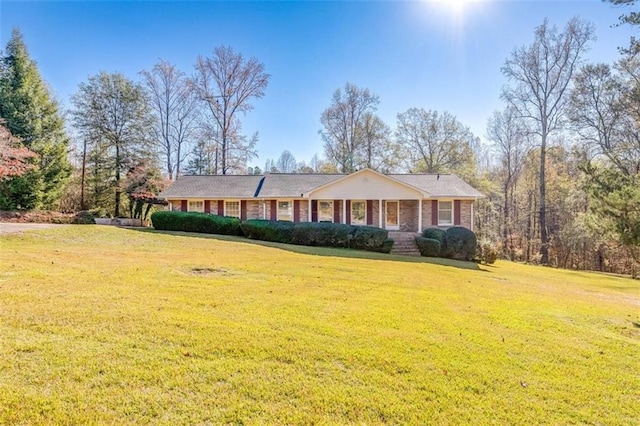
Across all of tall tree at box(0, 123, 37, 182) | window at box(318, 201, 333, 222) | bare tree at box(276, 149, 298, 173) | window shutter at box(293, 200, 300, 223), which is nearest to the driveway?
tall tree at box(0, 123, 37, 182)

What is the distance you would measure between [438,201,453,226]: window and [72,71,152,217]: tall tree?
2446 cm

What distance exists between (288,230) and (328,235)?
2.21 metres

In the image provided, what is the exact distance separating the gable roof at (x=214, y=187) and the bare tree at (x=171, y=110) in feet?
31.8

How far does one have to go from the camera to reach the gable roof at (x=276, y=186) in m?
21.7

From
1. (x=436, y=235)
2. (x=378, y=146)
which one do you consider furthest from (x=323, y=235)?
(x=378, y=146)

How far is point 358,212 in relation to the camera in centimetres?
2209

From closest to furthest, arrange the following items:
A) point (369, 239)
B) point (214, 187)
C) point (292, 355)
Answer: point (292, 355)
point (369, 239)
point (214, 187)

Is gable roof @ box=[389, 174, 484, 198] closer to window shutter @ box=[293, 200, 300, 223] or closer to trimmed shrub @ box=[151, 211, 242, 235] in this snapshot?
window shutter @ box=[293, 200, 300, 223]

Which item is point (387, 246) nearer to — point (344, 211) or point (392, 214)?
point (344, 211)

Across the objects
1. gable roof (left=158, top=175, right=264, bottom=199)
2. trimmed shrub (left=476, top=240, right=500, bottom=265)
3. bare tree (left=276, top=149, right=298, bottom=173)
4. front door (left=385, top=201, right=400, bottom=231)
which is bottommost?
trimmed shrub (left=476, top=240, right=500, bottom=265)

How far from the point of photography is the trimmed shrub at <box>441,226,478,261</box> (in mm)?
17641

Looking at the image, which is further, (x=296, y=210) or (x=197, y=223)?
(x=296, y=210)

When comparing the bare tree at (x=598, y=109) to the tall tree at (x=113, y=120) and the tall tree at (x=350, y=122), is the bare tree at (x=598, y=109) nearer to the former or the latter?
the tall tree at (x=350, y=122)

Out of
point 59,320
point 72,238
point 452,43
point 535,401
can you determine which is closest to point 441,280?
point 535,401
